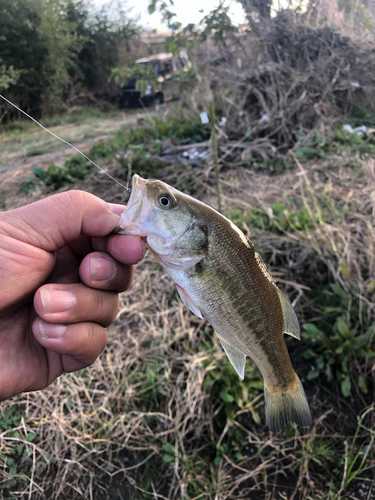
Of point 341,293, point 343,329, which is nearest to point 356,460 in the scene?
point 343,329

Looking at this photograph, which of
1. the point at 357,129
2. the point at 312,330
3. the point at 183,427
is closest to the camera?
the point at 183,427

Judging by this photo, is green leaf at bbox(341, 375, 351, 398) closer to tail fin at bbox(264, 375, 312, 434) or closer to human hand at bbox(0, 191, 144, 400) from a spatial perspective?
tail fin at bbox(264, 375, 312, 434)

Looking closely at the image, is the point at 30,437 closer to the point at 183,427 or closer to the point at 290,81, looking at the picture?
the point at 183,427

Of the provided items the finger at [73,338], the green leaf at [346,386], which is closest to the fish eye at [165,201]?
the finger at [73,338]

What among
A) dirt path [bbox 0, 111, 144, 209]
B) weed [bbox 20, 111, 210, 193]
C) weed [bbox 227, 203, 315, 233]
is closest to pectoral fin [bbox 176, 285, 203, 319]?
weed [bbox 227, 203, 315, 233]

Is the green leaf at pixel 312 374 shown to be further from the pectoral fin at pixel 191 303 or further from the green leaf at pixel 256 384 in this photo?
the pectoral fin at pixel 191 303

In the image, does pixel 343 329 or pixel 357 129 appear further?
pixel 357 129
